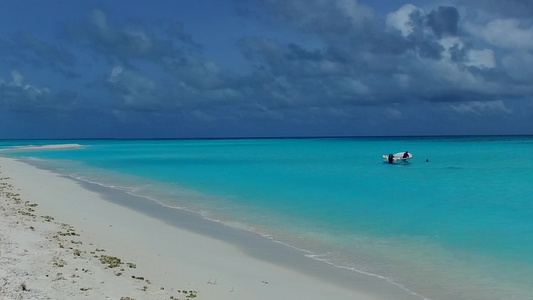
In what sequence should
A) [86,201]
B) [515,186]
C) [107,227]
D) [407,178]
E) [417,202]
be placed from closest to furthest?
[107,227] → [86,201] → [417,202] → [515,186] → [407,178]

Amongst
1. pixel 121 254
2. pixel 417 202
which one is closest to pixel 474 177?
pixel 417 202

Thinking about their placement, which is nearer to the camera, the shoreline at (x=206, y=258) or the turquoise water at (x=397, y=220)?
the shoreline at (x=206, y=258)

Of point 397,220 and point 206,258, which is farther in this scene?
point 397,220

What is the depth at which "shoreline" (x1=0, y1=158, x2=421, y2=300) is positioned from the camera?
9172 mm

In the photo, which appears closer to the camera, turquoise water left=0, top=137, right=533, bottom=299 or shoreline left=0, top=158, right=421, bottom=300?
shoreline left=0, top=158, right=421, bottom=300

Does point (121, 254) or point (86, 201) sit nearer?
point (121, 254)

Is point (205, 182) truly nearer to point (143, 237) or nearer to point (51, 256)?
point (143, 237)

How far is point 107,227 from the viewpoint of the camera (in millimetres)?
14914

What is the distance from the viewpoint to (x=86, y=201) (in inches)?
829

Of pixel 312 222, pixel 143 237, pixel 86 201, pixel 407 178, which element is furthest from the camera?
pixel 407 178

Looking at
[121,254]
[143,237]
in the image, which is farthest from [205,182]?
[121,254]

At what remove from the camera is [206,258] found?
11.6 m

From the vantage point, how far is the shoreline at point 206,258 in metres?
9.17

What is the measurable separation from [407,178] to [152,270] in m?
29.0
